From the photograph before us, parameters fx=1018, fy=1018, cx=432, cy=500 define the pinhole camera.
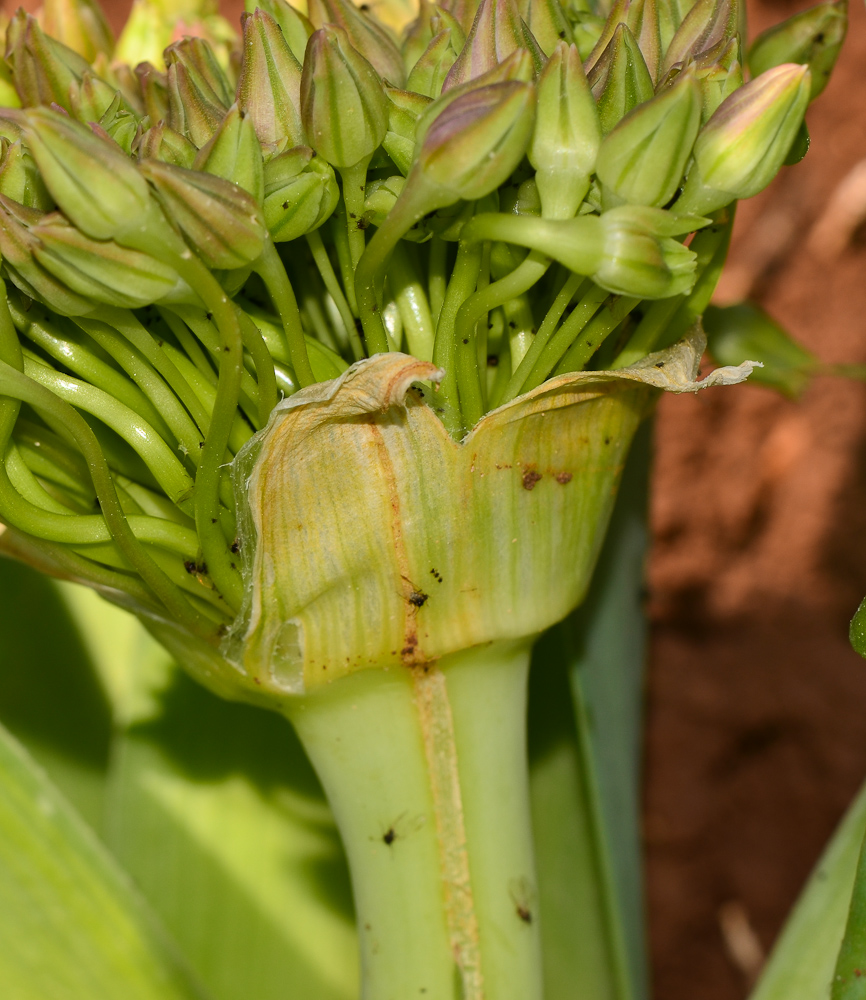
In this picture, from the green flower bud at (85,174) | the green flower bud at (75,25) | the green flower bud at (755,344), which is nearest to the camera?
the green flower bud at (85,174)

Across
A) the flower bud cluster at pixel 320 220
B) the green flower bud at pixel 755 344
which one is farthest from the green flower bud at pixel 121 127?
the green flower bud at pixel 755 344

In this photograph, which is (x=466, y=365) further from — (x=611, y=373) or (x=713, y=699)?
(x=713, y=699)

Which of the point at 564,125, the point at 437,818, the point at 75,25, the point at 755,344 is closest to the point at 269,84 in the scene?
the point at 564,125

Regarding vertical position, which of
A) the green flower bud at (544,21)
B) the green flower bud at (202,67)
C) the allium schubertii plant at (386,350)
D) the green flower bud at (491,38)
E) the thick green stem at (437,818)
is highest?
the green flower bud at (202,67)

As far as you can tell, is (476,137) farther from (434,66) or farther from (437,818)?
(437,818)

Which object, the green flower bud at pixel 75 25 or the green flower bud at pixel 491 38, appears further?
the green flower bud at pixel 75 25

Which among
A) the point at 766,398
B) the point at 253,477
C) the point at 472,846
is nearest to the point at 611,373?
the point at 253,477

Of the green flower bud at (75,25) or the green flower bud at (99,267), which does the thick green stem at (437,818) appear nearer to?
the green flower bud at (99,267)
